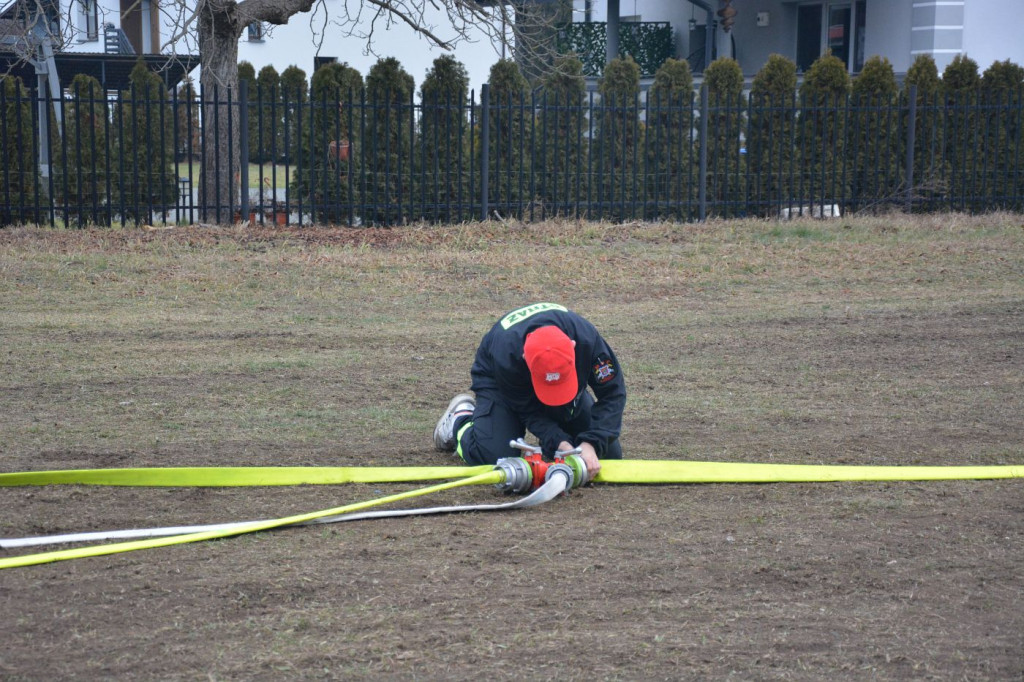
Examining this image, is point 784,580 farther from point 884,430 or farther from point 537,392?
point 884,430

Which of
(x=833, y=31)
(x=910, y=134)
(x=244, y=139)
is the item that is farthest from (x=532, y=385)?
(x=833, y=31)

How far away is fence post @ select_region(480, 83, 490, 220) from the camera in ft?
47.6

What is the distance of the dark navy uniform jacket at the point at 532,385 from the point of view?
5012 millimetres

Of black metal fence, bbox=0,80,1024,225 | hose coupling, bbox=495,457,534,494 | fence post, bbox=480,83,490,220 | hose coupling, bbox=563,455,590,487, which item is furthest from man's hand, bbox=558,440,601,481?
fence post, bbox=480,83,490,220

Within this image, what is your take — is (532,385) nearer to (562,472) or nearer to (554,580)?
(562,472)

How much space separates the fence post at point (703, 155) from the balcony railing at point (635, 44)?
13.8 m

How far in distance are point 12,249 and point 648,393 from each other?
830 centimetres

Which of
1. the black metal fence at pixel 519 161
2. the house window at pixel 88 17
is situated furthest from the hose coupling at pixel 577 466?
the house window at pixel 88 17

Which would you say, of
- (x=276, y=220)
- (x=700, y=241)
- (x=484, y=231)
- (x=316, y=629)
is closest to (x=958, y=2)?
(x=700, y=241)

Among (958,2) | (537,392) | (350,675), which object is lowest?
(350,675)

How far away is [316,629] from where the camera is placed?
3.44 metres

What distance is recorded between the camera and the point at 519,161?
15258 mm

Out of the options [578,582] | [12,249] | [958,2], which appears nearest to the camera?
[578,582]

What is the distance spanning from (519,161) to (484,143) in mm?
860
